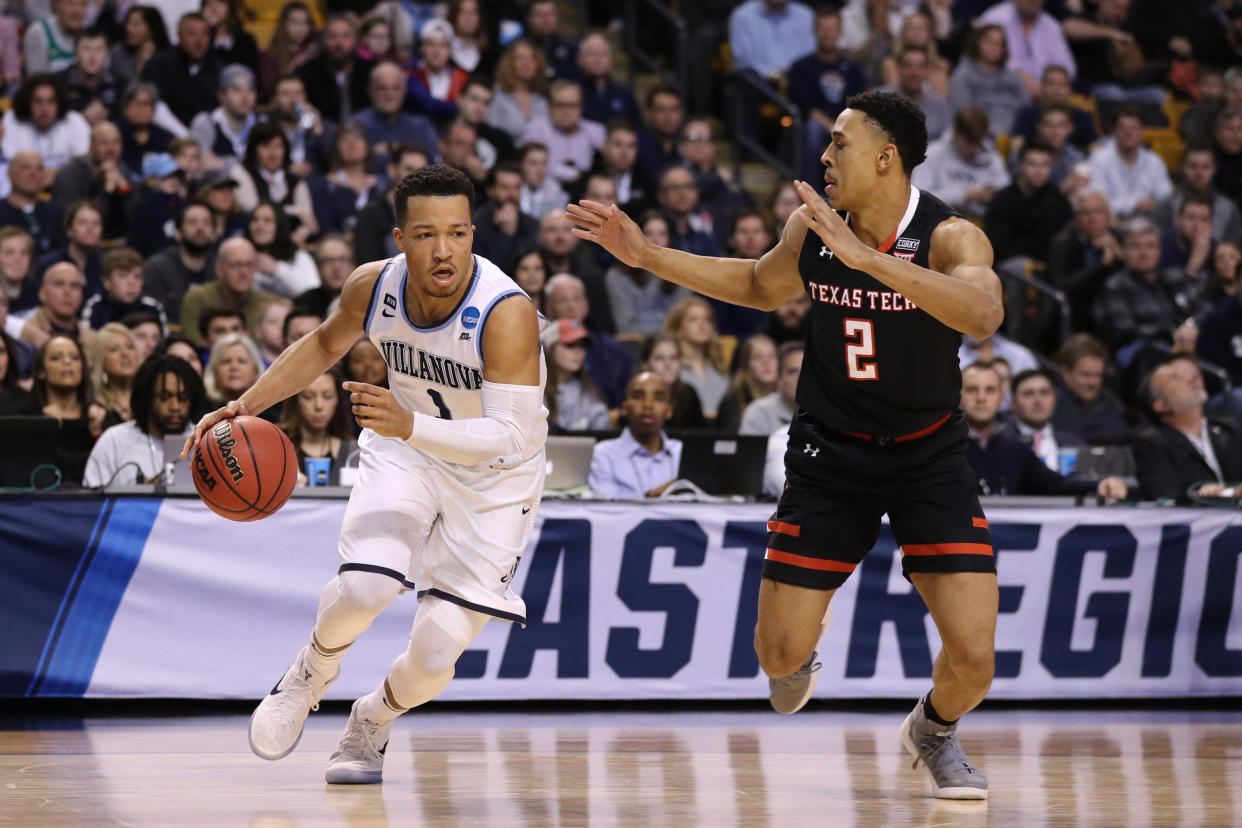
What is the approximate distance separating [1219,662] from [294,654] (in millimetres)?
4632

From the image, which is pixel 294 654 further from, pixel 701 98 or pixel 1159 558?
pixel 701 98

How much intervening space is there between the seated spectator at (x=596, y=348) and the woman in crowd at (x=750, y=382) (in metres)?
0.74

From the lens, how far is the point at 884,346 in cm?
528

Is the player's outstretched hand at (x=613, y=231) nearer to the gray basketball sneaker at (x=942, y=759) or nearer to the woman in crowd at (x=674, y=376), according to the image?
the gray basketball sneaker at (x=942, y=759)

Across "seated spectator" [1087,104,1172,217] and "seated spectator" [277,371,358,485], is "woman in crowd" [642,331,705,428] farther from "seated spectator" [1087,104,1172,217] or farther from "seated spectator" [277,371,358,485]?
"seated spectator" [1087,104,1172,217]

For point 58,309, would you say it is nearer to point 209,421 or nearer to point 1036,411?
point 209,421

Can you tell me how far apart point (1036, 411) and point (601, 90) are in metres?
5.50

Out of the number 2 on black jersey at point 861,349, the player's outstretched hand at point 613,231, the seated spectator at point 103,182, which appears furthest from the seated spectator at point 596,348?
the number 2 on black jersey at point 861,349

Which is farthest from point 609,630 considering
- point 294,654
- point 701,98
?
point 701,98

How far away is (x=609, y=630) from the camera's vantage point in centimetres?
802

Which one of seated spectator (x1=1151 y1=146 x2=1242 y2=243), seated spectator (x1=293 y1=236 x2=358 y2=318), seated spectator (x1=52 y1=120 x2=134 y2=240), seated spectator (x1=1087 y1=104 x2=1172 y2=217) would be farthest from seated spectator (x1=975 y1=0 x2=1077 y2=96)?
seated spectator (x1=52 y1=120 x2=134 y2=240)

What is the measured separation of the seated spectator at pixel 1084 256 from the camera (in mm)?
13133

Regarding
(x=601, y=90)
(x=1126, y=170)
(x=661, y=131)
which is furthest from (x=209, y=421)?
(x=1126, y=170)

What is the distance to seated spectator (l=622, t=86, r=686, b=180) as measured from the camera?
13.5 m
